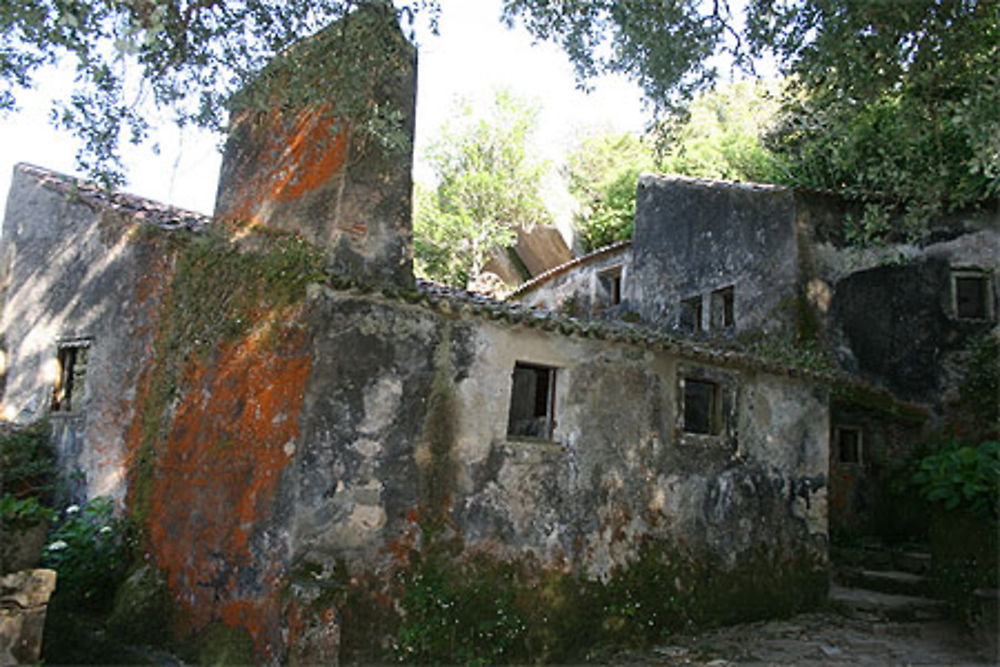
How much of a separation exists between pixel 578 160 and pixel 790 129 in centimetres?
957

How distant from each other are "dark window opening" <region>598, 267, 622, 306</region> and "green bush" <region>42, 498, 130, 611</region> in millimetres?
13092

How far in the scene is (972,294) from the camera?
1494 centimetres

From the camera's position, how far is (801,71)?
7.40 metres

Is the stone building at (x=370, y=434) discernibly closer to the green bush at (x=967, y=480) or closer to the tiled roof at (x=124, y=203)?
the tiled roof at (x=124, y=203)

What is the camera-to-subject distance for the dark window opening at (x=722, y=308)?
1577 cm

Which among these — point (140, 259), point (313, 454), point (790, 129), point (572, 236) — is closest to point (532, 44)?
point (313, 454)

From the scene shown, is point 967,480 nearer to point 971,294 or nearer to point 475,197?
point 971,294

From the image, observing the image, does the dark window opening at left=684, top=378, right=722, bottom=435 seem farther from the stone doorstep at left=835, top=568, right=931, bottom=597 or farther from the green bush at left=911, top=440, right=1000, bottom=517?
the green bush at left=911, top=440, right=1000, bottom=517

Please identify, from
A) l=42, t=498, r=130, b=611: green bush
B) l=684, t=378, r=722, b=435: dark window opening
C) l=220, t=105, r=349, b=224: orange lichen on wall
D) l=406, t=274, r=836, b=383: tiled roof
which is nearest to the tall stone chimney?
l=220, t=105, r=349, b=224: orange lichen on wall

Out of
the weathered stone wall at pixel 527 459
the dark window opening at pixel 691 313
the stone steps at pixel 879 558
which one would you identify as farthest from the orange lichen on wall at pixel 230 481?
the dark window opening at pixel 691 313

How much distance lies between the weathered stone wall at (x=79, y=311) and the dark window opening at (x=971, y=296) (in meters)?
14.4

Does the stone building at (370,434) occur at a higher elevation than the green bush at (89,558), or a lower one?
higher

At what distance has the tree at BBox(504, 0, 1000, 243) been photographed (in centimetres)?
654

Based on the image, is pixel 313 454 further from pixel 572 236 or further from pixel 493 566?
pixel 572 236
